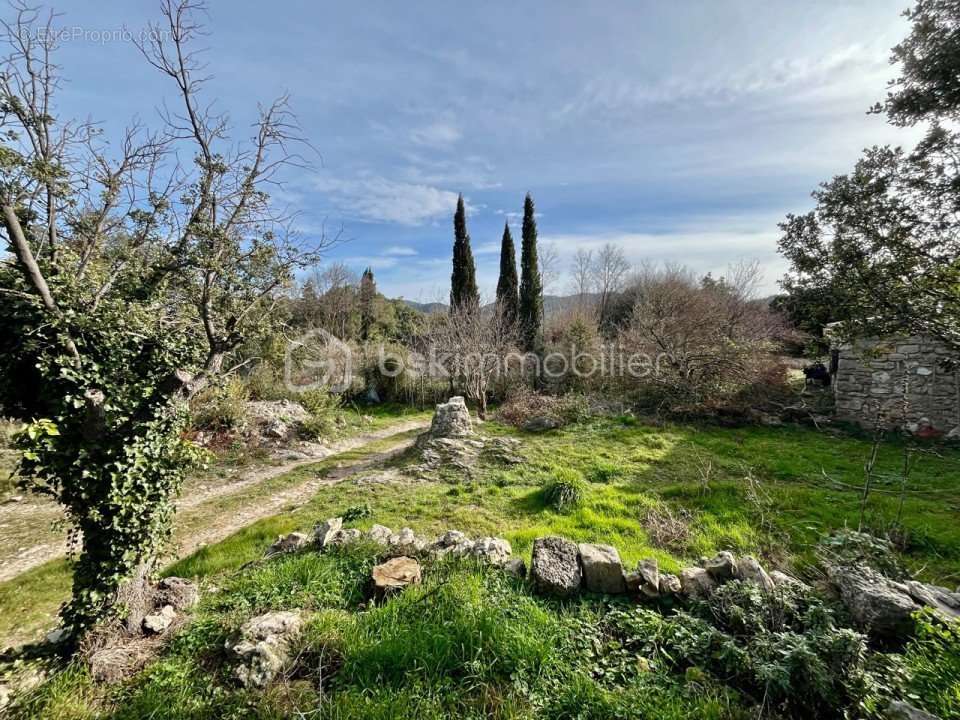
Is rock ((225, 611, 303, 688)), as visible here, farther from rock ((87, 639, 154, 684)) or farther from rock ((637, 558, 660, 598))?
rock ((637, 558, 660, 598))

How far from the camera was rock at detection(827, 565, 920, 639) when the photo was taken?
7.48ft

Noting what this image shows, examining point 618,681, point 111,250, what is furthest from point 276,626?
point 111,250

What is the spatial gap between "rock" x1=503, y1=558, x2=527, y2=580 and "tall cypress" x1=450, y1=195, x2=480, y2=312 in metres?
17.6

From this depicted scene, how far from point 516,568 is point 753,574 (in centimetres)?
183

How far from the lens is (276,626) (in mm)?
2510

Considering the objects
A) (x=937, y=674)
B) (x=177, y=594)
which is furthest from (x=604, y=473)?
(x=177, y=594)

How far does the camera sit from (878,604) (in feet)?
7.61

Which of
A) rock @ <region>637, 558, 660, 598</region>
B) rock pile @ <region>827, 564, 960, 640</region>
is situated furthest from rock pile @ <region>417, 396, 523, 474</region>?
rock pile @ <region>827, 564, 960, 640</region>

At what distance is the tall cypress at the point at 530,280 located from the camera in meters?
19.8

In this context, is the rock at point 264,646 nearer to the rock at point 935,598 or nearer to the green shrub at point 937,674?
the green shrub at point 937,674

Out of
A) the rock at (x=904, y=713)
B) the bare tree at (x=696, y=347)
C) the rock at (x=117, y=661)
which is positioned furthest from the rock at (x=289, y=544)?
the bare tree at (x=696, y=347)

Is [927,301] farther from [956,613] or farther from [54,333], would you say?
[54,333]

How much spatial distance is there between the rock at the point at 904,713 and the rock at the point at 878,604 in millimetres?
666

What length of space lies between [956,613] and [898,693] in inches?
49.1
